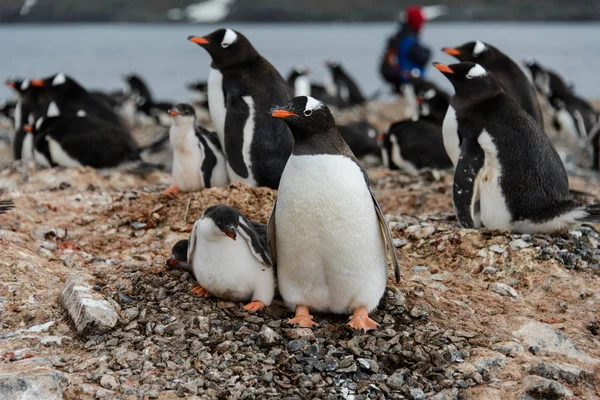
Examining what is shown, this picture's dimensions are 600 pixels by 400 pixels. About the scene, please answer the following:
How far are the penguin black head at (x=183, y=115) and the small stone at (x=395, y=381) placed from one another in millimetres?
2933

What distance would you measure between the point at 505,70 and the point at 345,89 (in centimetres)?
1019

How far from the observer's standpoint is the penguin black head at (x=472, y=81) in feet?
16.6

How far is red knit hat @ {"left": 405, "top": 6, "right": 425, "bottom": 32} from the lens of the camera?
49.6 feet

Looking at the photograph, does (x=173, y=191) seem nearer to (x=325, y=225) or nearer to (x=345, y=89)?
(x=325, y=225)

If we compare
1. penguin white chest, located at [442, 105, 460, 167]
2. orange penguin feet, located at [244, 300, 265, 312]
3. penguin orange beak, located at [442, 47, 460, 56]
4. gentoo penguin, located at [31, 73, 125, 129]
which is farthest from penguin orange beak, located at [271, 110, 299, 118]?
gentoo penguin, located at [31, 73, 125, 129]

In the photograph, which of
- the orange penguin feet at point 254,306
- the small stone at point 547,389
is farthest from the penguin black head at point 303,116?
the small stone at point 547,389

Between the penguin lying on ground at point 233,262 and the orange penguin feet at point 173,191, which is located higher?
the penguin lying on ground at point 233,262

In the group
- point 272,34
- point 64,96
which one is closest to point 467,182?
point 64,96

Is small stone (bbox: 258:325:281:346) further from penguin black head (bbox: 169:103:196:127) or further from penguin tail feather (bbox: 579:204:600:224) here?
penguin black head (bbox: 169:103:196:127)

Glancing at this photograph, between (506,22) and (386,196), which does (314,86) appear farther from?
(506,22)

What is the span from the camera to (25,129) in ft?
24.4

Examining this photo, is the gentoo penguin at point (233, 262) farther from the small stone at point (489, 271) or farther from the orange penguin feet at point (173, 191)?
the orange penguin feet at point (173, 191)

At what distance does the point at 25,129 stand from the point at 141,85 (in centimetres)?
761

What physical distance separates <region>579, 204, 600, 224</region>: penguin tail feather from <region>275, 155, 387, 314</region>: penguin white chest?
1.74 meters
